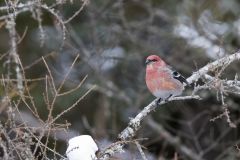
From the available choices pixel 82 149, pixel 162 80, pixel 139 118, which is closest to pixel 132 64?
pixel 162 80

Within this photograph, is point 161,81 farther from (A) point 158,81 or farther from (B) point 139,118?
(B) point 139,118

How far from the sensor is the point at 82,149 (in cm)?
538

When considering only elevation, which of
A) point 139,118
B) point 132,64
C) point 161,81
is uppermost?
point 139,118

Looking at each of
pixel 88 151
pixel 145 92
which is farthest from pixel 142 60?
pixel 88 151

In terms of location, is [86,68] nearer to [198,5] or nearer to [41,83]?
[41,83]

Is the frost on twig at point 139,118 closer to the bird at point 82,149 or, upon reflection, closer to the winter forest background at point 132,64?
the bird at point 82,149

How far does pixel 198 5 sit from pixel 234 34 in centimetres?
88

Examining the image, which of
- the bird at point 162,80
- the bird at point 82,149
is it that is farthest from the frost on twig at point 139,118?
the bird at point 162,80

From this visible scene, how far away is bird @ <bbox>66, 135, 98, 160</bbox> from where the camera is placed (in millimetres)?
5321

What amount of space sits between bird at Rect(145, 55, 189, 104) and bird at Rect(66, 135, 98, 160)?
1.67 m

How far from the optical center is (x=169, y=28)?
12.2 m

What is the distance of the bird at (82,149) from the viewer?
5.32 meters

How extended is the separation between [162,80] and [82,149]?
7.36 ft

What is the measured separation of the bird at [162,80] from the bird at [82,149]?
1.67 metres
